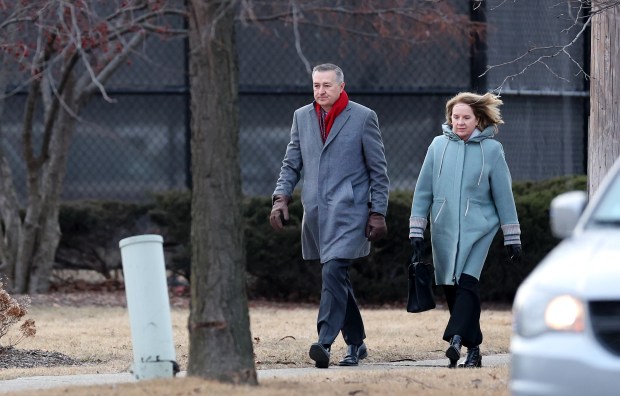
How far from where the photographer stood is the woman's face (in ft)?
29.1

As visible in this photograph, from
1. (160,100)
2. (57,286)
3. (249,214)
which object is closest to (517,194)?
(249,214)

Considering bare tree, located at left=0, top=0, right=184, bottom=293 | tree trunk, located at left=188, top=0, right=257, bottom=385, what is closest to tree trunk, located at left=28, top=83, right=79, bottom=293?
bare tree, located at left=0, top=0, right=184, bottom=293

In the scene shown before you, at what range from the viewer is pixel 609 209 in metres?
5.74

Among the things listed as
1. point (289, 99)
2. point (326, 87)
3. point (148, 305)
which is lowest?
point (148, 305)

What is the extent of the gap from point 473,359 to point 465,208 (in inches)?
39.5

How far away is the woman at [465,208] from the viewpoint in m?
8.70

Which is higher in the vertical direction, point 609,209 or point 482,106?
point 482,106

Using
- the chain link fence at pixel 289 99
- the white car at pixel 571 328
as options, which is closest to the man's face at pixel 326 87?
the white car at pixel 571 328

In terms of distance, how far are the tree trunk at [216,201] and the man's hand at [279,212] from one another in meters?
2.22

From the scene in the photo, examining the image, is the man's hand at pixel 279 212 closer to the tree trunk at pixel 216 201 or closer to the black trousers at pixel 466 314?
the black trousers at pixel 466 314

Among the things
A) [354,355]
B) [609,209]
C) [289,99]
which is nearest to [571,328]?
[609,209]

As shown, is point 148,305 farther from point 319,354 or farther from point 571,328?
point 571,328

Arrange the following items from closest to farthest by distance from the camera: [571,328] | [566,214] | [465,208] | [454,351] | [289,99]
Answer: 1. [571,328]
2. [566,214]
3. [454,351]
4. [465,208]
5. [289,99]

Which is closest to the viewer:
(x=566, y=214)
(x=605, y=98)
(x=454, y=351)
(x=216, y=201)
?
(x=566, y=214)
